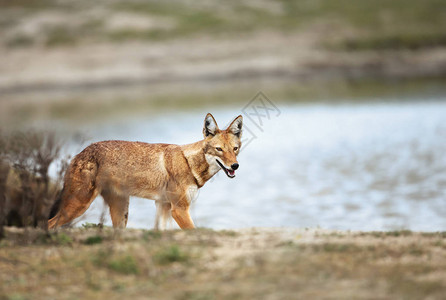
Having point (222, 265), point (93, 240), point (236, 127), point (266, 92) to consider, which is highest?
point (266, 92)

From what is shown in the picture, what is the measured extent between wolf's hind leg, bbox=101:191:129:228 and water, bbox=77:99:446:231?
1.15 feet

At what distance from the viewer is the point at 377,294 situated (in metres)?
5.47

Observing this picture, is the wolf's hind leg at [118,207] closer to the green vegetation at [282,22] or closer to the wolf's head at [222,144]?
the wolf's head at [222,144]

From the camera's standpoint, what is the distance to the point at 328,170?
1903 centimetres

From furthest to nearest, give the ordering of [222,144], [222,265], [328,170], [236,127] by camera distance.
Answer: [328,170] < [236,127] < [222,144] < [222,265]

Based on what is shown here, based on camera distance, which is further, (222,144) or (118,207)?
(118,207)

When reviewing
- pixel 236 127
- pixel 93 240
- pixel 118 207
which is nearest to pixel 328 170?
pixel 236 127

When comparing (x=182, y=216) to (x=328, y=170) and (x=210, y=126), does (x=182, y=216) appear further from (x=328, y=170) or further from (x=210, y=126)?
(x=328, y=170)

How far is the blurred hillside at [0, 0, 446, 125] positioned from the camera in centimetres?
4406

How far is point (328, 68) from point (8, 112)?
24315mm

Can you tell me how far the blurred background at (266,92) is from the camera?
15.5 meters

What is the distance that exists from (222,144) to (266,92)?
99.4 ft

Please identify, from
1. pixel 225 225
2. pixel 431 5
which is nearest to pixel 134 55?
pixel 431 5

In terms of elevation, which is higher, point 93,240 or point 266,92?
point 266,92
